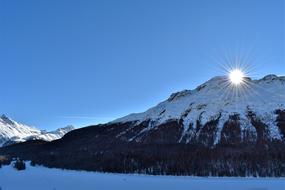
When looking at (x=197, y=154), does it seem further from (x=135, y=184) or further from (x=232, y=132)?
(x=135, y=184)

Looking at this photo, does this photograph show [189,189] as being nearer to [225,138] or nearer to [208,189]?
[208,189]

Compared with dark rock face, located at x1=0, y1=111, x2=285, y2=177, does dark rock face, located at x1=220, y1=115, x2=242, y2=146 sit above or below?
above

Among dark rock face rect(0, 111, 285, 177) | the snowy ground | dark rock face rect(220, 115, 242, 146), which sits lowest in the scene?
the snowy ground

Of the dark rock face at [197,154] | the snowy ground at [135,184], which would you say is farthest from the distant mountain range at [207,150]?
the snowy ground at [135,184]

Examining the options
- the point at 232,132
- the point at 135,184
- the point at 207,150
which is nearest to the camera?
the point at 135,184

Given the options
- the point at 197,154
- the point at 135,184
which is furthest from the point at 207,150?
the point at 135,184

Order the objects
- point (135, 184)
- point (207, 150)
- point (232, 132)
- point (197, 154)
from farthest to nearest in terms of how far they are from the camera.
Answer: point (232, 132) → point (207, 150) → point (197, 154) → point (135, 184)

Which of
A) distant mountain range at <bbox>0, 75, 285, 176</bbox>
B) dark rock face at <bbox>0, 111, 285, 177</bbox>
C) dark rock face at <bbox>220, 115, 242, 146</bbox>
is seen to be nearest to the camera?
dark rock face at <bbox>0, 111, 285, 177</bbox>

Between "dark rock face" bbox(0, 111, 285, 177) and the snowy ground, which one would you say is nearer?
the snowy ground

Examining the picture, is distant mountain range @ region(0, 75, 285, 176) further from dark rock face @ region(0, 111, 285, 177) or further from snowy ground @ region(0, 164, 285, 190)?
snowy ground @ region(0, 164, 285, 190)

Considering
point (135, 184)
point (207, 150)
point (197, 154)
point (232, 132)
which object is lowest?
point (135, 184)

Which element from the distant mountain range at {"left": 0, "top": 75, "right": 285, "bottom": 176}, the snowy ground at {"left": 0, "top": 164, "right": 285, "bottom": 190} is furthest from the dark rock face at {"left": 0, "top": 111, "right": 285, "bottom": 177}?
the snowy ground at {"left": 0, "top": 164, "right": 285, "bottom": 190}

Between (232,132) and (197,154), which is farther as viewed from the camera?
(232,132)

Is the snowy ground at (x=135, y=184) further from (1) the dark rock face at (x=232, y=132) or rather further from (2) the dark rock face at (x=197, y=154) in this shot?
(1) the dark rock face at (x=232, y=132)
